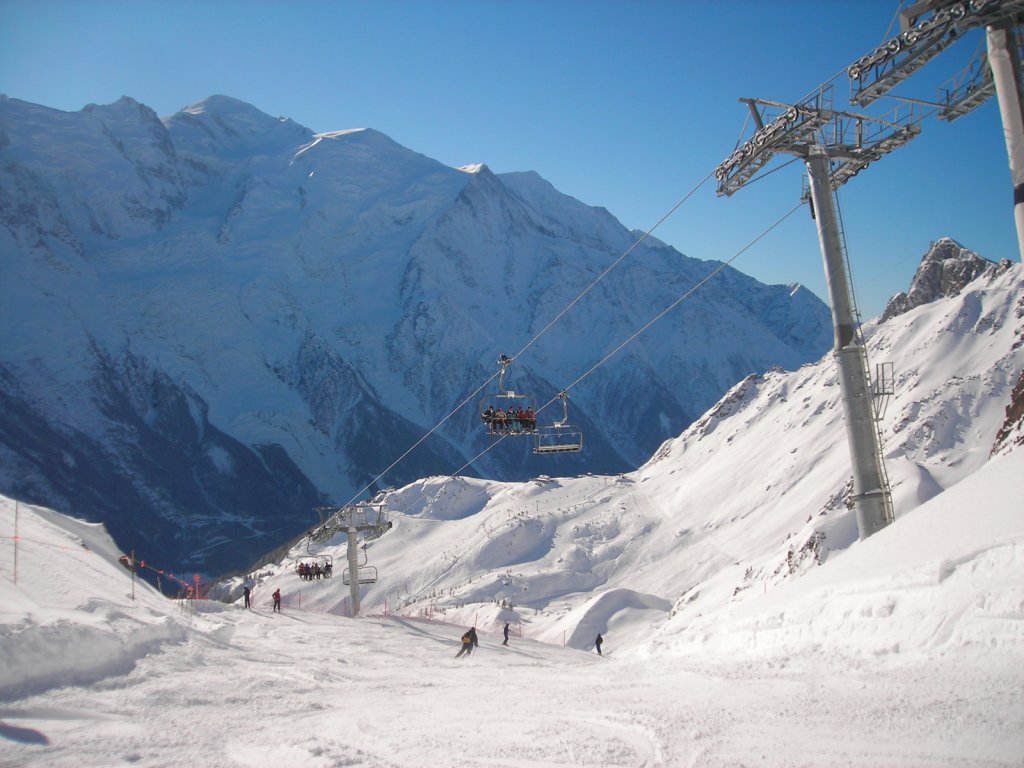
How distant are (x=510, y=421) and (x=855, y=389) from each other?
36.2 feet

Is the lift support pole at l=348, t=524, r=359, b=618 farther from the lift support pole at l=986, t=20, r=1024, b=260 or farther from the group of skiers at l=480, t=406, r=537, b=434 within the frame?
the lift support pole at l=986, t=20, r=1024, b=260

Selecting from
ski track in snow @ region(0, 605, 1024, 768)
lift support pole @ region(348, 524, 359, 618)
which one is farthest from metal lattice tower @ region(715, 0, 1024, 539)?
lift support pole @ region(348, 524, 359, 618)

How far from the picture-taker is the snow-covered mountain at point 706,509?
160 ft

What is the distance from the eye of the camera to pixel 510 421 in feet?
84.9

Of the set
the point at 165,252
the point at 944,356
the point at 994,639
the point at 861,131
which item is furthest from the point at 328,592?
the point at 165,252

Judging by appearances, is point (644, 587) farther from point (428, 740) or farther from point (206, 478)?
point (206, 478)

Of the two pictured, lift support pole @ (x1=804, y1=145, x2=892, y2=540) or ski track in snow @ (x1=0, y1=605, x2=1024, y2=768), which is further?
lift support pole @ (x1=804, y1=145, x2=892, y2=540)

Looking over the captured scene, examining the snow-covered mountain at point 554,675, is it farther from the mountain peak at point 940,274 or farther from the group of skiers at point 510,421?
the mountain peak at point 940,274

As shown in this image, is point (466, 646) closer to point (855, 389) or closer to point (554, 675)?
point (554, 675)

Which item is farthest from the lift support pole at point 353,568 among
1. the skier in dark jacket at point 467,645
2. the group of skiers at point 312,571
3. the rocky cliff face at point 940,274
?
the rocky cliff face at point 940,274

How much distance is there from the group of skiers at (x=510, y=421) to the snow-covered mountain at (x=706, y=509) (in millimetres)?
18994

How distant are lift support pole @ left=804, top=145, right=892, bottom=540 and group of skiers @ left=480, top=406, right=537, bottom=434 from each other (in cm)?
1023

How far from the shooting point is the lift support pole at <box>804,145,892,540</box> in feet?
57.2

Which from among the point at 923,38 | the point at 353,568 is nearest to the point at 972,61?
the point at 923,38
